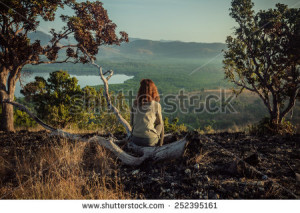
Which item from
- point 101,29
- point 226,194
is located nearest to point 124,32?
point 101,29

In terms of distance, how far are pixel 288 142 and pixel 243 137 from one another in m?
1.14

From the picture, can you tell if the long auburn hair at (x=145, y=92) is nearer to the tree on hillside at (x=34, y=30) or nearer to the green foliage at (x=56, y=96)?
the tree on hillside at (x=34, y=30)

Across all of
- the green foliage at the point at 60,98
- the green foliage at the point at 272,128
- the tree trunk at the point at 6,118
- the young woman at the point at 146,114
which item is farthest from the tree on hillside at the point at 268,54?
the tree trunk at the point at 6,118

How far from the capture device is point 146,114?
4.33 meters

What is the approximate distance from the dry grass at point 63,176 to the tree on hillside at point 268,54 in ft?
23.1

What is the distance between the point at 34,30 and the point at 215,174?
745 centimetres

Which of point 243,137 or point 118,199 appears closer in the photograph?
point 118,199

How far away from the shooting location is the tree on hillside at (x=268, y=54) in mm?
7691

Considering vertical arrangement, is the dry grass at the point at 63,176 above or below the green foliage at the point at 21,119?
above

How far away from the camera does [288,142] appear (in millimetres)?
5641
